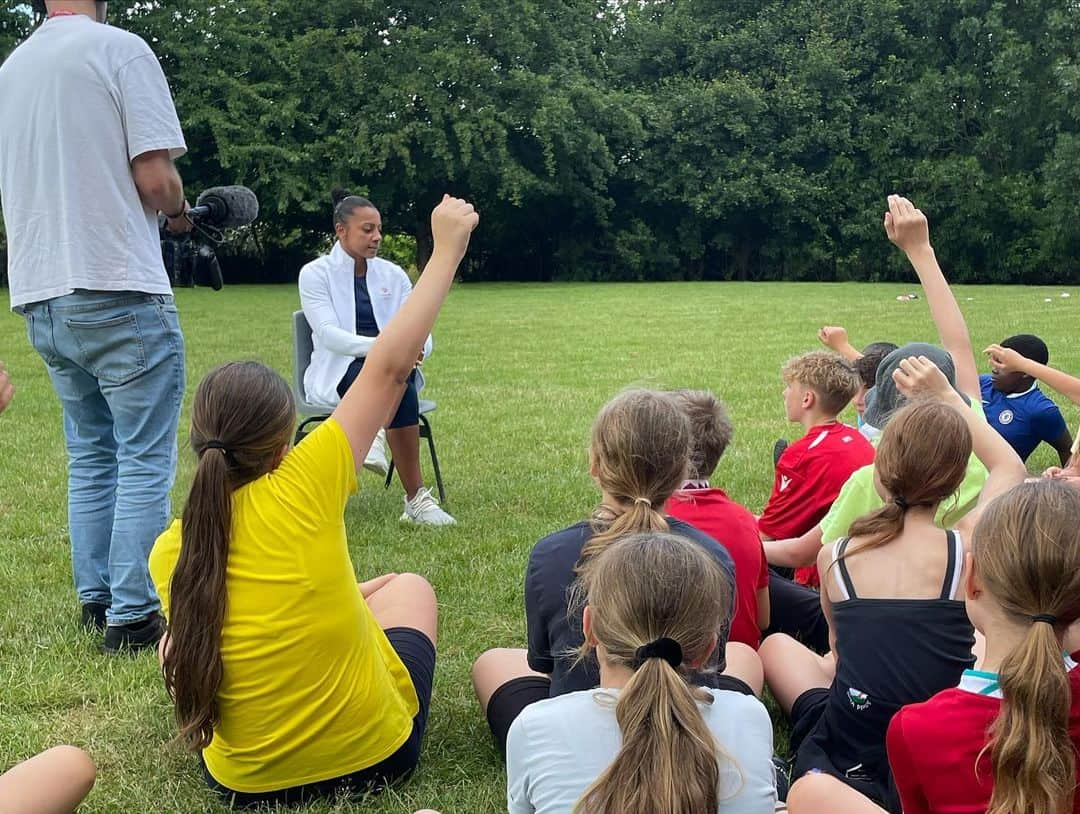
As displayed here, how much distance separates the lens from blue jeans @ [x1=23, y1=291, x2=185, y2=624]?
3209mm

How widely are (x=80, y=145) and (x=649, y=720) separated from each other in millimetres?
2589

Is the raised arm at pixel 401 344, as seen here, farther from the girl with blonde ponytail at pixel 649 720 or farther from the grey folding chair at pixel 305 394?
the grey folding chair at pixel 305 394

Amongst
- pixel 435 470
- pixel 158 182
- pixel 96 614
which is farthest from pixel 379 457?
pixel 158 182

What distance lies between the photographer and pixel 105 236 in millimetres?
3193

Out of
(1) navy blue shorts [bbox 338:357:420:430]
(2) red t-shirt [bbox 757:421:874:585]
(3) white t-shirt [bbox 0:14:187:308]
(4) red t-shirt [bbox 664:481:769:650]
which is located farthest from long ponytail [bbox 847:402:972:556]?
(1) navy blue shorts [bbox 338:357:420:430]

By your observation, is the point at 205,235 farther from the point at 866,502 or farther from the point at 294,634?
the point at 866,502

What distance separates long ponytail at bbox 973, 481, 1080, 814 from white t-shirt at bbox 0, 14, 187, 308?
8.63 feet

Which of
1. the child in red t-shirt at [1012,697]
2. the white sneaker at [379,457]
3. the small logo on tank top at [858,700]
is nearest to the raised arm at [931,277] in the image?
the small logo on tank top at [858,700]

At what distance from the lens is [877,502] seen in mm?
3084

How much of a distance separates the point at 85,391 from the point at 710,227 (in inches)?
1177

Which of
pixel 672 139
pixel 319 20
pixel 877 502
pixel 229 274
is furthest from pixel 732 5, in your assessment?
pixel 877 502

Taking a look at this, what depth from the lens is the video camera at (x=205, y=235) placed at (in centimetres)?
357

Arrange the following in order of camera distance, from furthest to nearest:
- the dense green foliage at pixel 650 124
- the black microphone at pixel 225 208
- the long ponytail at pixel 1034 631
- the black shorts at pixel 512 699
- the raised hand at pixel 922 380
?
the dense green foliage at pixel 650 124
the black microphone at pixel 225 208
the raised hand at pixel 922 380
the black shorts at pixel 512 699
the long ponytail at pixel 1034 631

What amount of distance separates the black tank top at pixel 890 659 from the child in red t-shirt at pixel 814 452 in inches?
54.2
